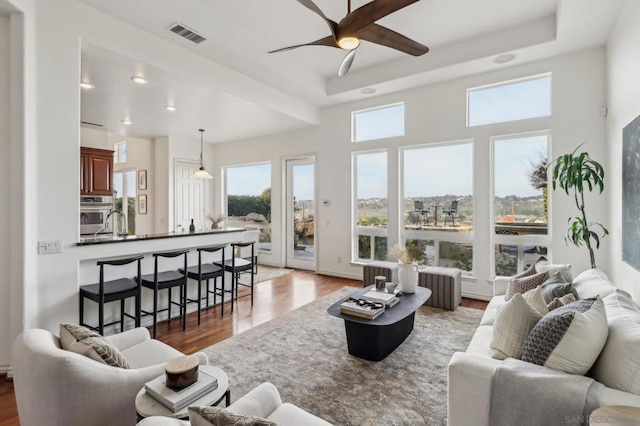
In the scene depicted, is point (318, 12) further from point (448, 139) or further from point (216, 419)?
point (448, 139)

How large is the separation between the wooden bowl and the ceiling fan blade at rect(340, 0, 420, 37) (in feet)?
8.20

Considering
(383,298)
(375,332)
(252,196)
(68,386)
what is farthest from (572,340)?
(252,196)

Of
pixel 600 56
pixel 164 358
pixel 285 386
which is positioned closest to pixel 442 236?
pixel 600 56

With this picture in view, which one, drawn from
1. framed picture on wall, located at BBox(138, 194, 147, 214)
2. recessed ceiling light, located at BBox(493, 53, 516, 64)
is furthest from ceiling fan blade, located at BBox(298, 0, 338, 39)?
framed picture on wall, located at BBox(138, 194, 147, 214)

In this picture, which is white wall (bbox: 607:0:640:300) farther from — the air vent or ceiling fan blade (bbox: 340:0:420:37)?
the air vent

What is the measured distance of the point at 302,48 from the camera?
4.52 metres

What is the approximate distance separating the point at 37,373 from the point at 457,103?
552 cm

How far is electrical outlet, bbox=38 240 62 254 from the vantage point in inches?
107

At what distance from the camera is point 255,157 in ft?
24.9

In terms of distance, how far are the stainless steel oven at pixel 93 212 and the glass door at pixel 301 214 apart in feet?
11.8

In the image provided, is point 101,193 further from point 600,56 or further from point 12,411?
point 600,56

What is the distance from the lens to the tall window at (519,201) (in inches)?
177

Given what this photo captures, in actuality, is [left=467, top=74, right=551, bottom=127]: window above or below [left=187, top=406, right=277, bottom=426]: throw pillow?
above

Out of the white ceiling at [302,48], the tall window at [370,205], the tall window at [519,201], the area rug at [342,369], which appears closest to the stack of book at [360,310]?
the area rug at [342,369]
